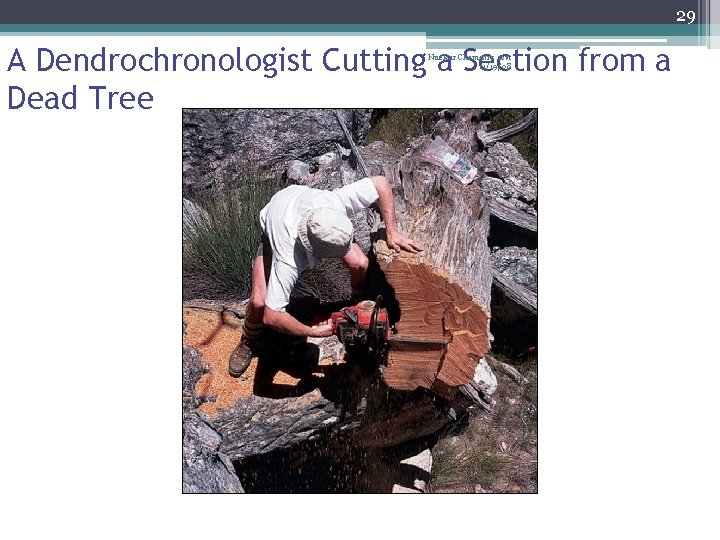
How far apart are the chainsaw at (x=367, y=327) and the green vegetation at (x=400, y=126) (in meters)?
1.36

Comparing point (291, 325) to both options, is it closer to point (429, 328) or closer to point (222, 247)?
point (429, 328)

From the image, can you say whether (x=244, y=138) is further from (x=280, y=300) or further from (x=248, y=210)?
(x=280, y=300)

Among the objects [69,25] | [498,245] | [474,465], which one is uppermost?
[69,25]

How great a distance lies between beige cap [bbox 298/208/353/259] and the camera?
10.9ft

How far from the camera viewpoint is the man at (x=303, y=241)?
3350 mm

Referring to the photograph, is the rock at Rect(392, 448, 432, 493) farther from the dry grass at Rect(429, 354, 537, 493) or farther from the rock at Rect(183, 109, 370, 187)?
the rock at Rect(183, 109, 370, 187)

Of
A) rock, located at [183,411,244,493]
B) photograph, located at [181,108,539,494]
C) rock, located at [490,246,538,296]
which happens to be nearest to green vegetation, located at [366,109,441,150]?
photograph, located at [181,108,539,494]

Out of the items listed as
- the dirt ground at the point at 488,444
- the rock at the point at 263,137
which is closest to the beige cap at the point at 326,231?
the dirt ground at the point at 488,444

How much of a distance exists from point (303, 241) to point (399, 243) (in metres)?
0.48

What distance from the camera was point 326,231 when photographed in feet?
10.9

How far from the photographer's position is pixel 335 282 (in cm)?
427

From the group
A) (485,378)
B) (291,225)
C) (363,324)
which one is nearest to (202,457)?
(363,324)
